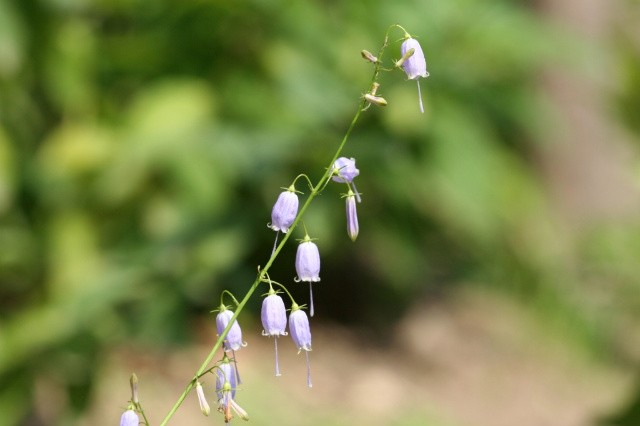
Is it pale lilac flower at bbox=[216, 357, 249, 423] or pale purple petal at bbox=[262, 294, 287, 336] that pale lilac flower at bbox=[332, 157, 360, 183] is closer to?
pale purple petal at bbox=[262, 294, 287, 336]

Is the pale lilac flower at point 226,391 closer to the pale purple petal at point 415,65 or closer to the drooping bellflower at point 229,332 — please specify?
the drooping bellflower at point 229,332

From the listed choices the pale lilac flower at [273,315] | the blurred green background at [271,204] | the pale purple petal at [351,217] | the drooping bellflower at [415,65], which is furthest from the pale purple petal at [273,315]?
the blurred green background at [271,204]

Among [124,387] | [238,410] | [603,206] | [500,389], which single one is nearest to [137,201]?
[124,387]

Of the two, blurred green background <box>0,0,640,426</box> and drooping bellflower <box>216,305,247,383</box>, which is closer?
drooping bellflower <box>216,305,247,383</box>

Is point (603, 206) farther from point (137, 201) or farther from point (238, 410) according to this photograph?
point (238, 410)


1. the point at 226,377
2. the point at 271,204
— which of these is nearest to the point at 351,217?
the point at 226,377

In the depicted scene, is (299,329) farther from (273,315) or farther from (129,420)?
(129,420)

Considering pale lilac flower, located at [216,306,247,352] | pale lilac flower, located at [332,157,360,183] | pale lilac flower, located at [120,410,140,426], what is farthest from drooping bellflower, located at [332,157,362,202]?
pale lilac flower, located at [120,410,140,426]

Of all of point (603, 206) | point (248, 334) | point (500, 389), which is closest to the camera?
point (248, 334)
